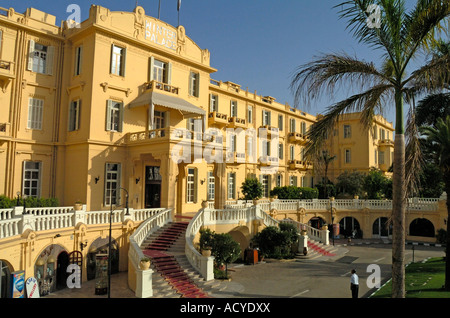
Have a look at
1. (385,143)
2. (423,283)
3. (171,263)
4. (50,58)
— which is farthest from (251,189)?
(385,143)

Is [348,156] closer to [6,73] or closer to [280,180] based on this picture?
[280,180]

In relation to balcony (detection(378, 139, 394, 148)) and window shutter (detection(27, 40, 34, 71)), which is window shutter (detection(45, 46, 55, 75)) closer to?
window shutter (detection(27, 40, 34, 71))

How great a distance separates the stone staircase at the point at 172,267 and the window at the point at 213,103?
14.4 metres

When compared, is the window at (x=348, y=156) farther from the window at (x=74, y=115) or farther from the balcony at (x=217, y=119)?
the window at (x=74, y=115)

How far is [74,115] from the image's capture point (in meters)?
21.5

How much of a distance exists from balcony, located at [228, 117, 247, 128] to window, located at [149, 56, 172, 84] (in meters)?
8.92

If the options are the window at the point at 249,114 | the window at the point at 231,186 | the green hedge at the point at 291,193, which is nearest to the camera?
the window at the point at 231,186

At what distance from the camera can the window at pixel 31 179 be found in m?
19.6

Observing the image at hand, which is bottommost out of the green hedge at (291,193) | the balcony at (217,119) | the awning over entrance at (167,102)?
the green hedge at (291,193)

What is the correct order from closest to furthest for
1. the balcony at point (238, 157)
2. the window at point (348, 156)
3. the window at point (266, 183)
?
the balcony at point (238, 157)
the window at point (266, 183)
the window at point (348, 156)

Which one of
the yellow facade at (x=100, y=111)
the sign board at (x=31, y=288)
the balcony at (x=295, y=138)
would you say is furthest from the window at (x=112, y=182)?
the balcony at (x=295, y=138)

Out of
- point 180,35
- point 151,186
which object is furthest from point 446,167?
point 180,35

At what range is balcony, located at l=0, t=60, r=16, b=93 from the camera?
18.4 meters
